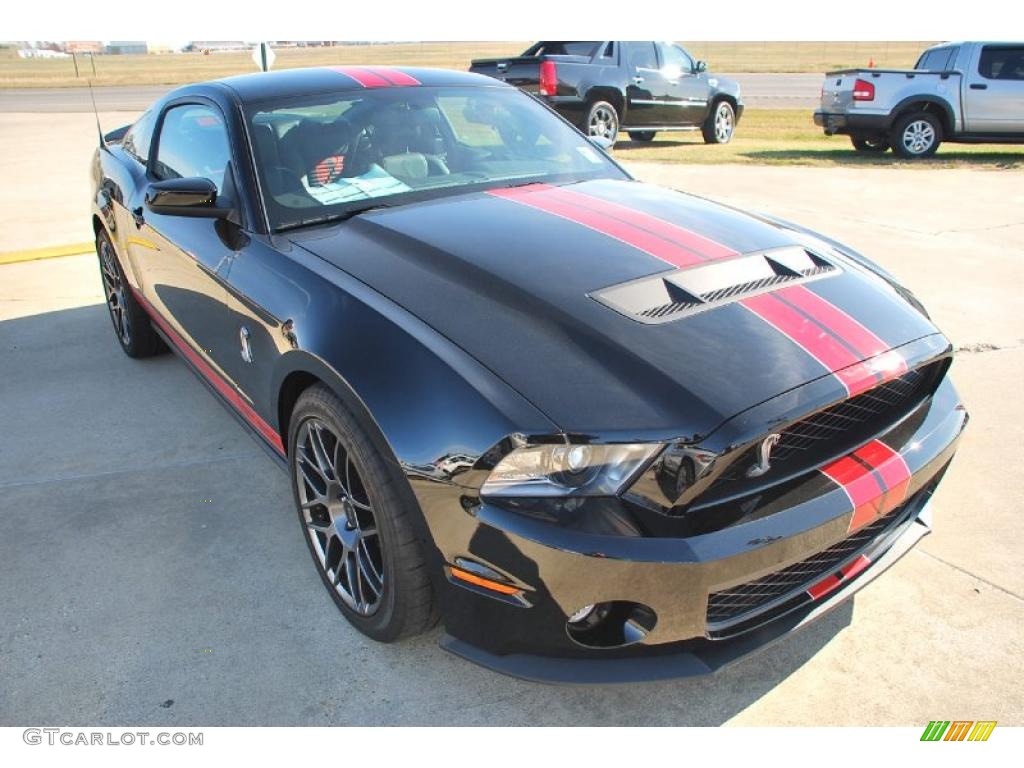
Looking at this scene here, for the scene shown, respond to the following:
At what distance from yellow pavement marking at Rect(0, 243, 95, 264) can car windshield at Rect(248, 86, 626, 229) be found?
4.74 m

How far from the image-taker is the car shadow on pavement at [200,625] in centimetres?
213

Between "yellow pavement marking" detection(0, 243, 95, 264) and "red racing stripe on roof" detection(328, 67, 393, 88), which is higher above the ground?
"red racing stripe on roof" detection(328, 67, 393, 88)

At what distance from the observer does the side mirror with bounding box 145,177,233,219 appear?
2.80 meters

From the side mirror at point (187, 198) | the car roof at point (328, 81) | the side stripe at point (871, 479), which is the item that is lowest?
the side stripe at point (871, 479)

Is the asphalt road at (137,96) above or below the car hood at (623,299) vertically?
below

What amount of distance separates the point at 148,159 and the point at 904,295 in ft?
11.0

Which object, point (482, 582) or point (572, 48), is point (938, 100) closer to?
point (572, 48)

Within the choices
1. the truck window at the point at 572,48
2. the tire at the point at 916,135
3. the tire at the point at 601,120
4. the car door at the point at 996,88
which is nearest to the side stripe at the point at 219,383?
the tire at the point at 601,120

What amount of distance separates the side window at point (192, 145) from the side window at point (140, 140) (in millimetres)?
182

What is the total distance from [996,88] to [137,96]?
23.0 metres

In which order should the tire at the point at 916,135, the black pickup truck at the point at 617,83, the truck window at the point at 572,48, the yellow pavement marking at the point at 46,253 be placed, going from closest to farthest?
1. the yellow pavement marking at the point at 46,253
2. the tire at the point at 916,135
3. the black pickup truck at the point at 617,83
4. the truck window at the point at 572,48

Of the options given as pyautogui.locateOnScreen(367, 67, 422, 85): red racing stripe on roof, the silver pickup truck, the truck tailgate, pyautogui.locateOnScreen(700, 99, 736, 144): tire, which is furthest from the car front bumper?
pyautogui.locateOnScreen(700, 99, 736, 144): tire

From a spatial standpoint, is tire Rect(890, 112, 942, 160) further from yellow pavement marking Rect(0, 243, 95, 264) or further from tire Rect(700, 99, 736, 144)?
yellow pavement marking Rect(0, 243, 95, 264)

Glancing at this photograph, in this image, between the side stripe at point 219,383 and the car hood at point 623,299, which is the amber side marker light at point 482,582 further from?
the side stripe at point 219,383
